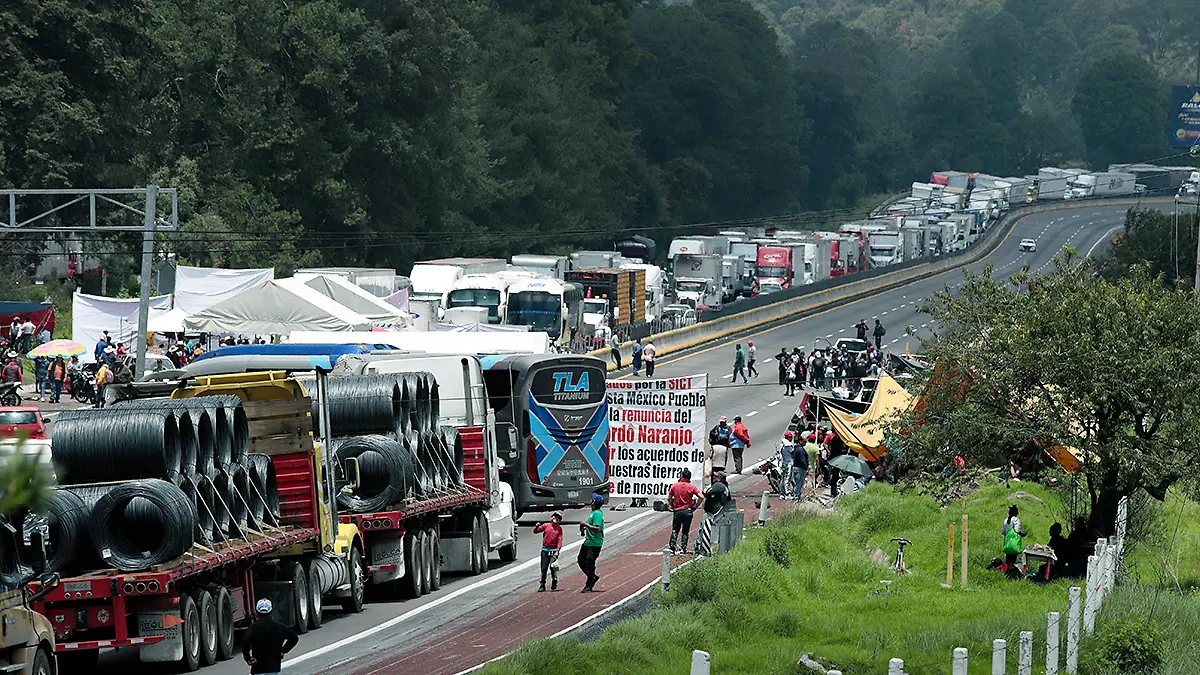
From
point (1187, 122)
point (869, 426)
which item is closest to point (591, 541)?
point (869, 426)

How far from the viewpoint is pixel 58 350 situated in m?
45.1

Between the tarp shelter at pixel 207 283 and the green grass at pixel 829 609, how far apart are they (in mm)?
19604

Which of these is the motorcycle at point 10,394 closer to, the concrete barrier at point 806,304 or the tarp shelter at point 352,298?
the tarp shelter at point 352,298

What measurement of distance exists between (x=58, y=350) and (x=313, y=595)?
24532 mm

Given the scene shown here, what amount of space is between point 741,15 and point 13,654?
502 feet

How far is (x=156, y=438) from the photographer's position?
18.8 meters

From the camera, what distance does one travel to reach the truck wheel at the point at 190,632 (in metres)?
19.0

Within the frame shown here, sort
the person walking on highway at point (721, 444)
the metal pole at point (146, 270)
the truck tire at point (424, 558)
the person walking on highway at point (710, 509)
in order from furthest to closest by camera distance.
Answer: the person walking on highway at point (721, 444) < the metal pole at point (146, 270) < the person walking on highway at point (710, 509) < the truck tire at point (424, 558)

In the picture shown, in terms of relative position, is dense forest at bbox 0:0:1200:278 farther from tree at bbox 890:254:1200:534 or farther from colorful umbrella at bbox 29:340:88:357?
tree at bbox 890:254:1200:534

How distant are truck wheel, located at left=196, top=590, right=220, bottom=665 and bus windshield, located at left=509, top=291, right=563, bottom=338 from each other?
41.7 m

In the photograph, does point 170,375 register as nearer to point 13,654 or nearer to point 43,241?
point 13,654

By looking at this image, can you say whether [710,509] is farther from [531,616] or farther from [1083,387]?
[1083,387]

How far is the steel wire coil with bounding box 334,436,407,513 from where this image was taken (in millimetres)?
24500

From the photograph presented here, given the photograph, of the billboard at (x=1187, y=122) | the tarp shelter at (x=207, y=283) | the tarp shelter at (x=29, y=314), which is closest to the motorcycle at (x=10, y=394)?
the tarp shelter at (x=207, y=283)
